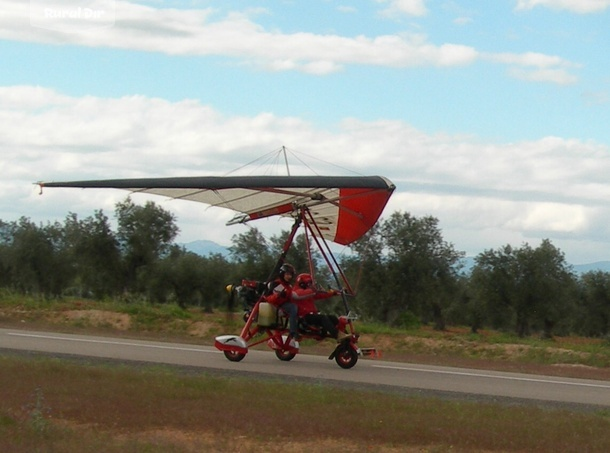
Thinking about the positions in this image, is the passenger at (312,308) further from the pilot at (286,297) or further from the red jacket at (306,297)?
the pilot at (286,297)

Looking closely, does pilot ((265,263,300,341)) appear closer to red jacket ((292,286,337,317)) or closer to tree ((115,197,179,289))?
red jacket ((292,286,337,317))

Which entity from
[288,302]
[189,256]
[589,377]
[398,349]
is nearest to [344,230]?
[288,302]

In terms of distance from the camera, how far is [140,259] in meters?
48.9

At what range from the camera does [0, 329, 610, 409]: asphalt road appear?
14016mm

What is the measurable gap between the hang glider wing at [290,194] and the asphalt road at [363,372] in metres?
2.65

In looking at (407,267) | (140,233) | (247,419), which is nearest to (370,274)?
(407,267)

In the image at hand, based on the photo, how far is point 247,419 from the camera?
1005 cm

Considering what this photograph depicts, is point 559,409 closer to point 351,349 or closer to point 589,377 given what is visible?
point 351,349

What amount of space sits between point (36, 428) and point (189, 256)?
43642 millimetres

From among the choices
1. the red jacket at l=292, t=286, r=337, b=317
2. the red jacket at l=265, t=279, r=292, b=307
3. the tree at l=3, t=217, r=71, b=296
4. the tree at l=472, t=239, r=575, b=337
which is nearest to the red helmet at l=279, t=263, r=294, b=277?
the red jacket at l=265, t=279, r=292, b=307

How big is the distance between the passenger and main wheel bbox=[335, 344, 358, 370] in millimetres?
233

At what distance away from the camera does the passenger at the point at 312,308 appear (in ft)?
52.9

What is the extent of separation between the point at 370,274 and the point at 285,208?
22200 mm

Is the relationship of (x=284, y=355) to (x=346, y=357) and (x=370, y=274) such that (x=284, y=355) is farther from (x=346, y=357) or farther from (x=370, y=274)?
(x=370, y=274)
